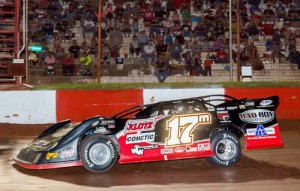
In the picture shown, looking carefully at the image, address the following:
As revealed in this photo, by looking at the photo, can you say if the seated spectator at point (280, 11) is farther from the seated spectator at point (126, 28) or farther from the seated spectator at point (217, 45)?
the seated spectator at point (126, 28)

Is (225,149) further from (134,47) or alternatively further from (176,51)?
(134,47)

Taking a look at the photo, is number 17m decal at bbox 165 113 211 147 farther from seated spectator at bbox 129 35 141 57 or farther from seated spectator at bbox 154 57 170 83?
seated spectator at bbox 129 35 141 57

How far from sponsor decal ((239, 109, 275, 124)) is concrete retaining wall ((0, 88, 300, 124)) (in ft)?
15.2

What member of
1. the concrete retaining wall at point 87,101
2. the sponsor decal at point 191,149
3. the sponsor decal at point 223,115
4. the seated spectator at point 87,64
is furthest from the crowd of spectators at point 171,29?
the sponsor decal at point 191,149

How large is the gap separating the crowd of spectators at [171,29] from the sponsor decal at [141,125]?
7536 millimetres

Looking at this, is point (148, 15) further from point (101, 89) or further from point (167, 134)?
point (167, 134)

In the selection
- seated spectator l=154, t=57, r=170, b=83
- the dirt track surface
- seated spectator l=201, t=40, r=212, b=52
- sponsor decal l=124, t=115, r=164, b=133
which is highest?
seated spectator l=201, t=40, r=212, b=52

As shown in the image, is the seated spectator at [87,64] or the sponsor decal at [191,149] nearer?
the sponsor decal at [191,149]

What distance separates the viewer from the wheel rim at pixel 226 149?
898cm

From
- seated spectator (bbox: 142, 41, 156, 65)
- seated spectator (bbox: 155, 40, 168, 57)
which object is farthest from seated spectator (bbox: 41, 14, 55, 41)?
seated spectator (bbox: 155, 40, 168, 57)

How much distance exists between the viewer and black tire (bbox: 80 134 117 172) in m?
8.38

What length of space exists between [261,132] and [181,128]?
4.50 feet

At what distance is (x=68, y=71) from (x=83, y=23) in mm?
2483

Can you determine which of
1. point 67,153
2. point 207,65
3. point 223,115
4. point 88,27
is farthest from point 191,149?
point 88,27
